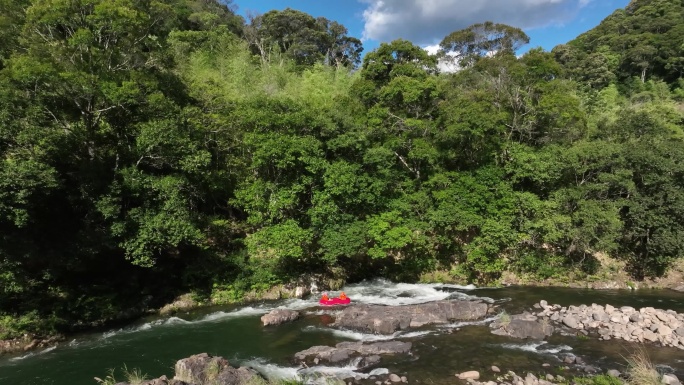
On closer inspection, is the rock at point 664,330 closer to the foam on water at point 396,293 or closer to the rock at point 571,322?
the rock at point 571,322

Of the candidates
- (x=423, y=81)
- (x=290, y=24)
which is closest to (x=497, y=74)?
(x=423, y=81)

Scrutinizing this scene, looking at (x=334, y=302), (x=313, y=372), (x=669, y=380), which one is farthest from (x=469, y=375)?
(x=334, y=302)

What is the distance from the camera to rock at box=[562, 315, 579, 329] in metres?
17.5

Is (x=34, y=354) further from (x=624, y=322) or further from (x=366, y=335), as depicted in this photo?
(x=624, y=322)

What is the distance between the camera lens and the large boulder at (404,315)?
17.8 meters

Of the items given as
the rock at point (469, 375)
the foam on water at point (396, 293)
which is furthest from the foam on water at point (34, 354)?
the rock at point (469, 375)

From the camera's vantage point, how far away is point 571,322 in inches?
693

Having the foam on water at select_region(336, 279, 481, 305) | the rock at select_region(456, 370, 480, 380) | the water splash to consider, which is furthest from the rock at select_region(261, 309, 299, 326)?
the rock at select_region(456, 370, 480, 380)

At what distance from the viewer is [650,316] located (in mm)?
17312

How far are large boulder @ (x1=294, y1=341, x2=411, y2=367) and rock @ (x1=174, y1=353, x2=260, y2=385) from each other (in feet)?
8.05

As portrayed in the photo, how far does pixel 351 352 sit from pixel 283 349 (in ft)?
10.00

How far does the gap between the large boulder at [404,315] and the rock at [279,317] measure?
2.39 m

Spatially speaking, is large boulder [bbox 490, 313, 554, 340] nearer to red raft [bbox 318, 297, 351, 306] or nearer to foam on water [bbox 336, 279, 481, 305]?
foam on water [bbox 336, 279, 481, 305]

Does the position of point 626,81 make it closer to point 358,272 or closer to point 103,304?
point 358,272
